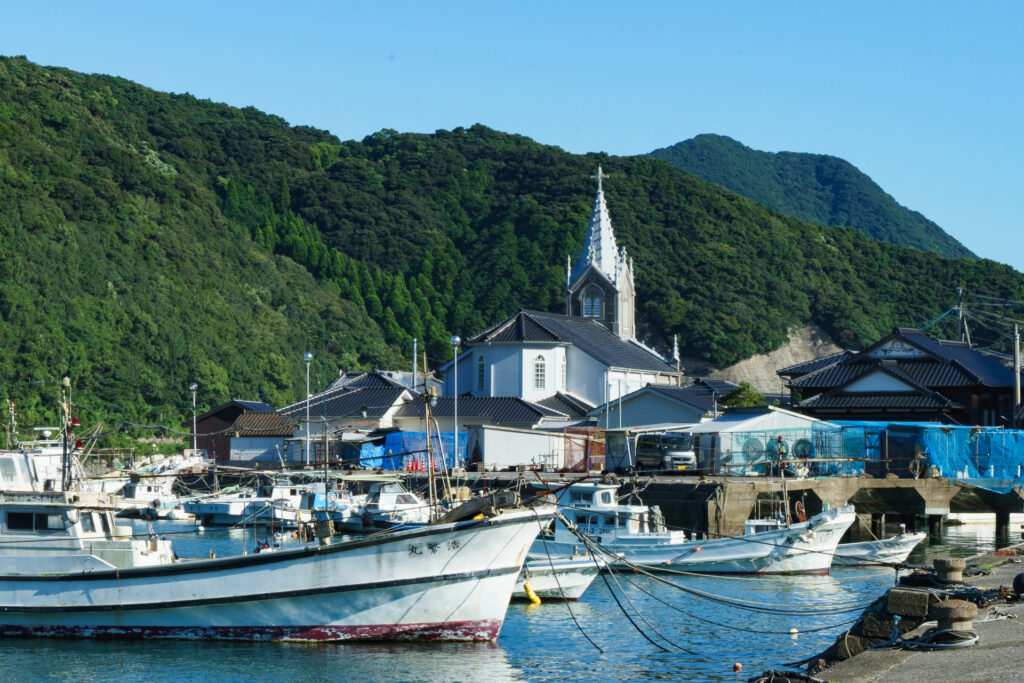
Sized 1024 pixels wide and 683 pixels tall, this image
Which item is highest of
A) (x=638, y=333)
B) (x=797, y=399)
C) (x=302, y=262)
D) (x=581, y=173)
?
(x=581, y=173)

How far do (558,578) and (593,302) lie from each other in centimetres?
6381

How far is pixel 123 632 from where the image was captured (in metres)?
28.1

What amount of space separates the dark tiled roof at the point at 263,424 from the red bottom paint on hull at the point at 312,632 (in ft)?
164

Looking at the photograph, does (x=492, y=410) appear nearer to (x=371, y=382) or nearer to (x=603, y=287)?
(x=371, y=382)

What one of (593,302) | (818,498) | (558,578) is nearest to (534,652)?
(558,578)

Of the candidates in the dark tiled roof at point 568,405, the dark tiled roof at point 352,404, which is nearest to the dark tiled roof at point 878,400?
the dark tiled roof at point 568,405

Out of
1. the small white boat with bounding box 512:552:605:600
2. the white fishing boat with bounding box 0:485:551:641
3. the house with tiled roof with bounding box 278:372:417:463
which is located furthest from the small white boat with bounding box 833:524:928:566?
the house with tiled roof with bounding box 278:372:417:463

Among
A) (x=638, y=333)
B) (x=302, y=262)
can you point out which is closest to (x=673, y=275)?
(x=638, y=333)

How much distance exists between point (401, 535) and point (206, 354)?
86.8m

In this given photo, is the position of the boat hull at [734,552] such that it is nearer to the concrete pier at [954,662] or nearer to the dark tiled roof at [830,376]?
the concrete pier at [954,662]

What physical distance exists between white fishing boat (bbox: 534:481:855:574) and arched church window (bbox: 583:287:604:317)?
185 ft

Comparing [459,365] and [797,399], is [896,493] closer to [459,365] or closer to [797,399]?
[797,399]

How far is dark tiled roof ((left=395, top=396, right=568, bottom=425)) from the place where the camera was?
72625 mm

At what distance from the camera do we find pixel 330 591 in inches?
1068
